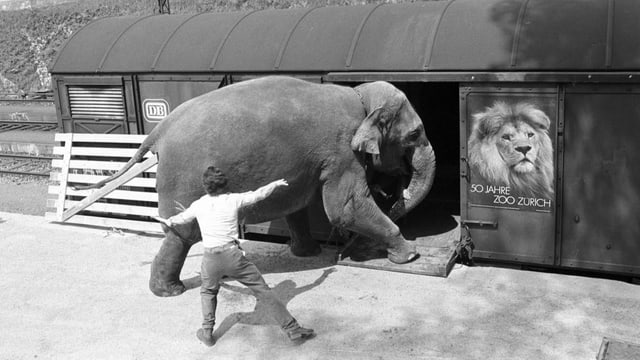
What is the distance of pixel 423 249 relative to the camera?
30.5 feet

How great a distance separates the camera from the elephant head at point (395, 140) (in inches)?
332

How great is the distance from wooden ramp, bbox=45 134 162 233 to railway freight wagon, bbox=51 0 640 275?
1.32m

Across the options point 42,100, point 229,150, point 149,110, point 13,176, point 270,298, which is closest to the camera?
point 270,298

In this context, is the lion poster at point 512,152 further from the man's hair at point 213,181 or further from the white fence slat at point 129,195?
the white fence slat at point 129,195

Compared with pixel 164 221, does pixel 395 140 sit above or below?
above

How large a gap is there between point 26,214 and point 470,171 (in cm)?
897

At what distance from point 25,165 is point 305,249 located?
11.7 metres

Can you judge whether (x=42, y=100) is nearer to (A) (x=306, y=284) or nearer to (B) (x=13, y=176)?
(B) (x=13, y=176)

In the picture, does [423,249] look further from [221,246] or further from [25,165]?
[25,165]

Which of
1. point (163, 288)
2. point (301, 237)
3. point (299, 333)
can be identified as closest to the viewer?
point (299, 333)

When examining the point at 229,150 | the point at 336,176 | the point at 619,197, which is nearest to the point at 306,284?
the point at 336,176

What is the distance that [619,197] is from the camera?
312 inches

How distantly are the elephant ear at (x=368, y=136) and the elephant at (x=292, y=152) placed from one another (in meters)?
0.01

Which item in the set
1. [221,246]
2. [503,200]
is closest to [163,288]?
[221,246]
